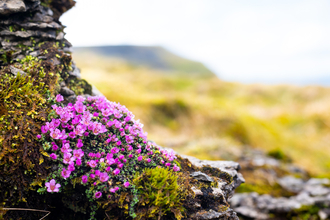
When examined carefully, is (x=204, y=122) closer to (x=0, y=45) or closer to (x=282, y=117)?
(x=282, y=117)

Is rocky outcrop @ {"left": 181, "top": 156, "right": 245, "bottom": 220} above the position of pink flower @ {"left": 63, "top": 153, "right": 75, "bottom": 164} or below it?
above

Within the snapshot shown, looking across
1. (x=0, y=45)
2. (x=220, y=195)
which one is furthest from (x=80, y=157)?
(x=0, y=45)

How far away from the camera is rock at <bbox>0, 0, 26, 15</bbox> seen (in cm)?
405

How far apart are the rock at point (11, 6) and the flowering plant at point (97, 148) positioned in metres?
2.06

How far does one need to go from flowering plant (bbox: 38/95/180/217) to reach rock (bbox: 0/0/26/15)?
206 cm

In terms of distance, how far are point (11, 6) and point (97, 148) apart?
3181 mm

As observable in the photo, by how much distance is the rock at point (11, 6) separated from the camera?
405cm

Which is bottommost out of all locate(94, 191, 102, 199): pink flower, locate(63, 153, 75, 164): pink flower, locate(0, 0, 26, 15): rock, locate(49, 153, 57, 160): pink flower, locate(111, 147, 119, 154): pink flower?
locate(94, 191, 102, 199): pink flower

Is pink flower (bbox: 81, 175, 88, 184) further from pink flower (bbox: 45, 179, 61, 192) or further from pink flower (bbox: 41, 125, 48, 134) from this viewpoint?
pink flower (bbox: 41, 125, 48, 134)

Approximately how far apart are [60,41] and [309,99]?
1496 inches

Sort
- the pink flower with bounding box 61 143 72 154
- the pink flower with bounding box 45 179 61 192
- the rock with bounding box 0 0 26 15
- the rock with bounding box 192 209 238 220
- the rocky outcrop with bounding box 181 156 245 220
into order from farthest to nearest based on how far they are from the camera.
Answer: the rock with bounding box 0 0 26 15 < the rocky outcrop with bounding box 181 156 245 220 < the rock with bounding box 192 209 238 220 < the pink flower with bounding box 61 143 72 154 < the pink flower with bounding box 45 179 61 192

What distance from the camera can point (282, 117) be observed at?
24.4 m

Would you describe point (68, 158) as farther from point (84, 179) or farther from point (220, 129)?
point (220, 129)

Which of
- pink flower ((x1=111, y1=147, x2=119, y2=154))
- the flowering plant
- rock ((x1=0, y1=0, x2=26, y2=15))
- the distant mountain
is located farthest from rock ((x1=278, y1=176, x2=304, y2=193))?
the distant mountain
